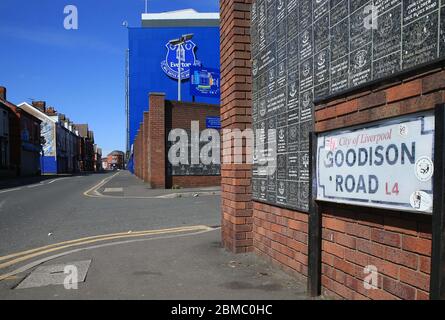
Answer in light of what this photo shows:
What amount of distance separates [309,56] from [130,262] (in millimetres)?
3688

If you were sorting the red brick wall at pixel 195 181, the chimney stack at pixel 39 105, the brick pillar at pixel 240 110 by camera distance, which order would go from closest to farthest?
the brick pillar at pixel 240 110 < the red brick wall at pixel 195 181 < the chimney stack at pixel 39 105

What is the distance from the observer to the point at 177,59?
175 feet

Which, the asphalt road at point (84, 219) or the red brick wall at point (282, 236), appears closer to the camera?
the red brick wall at point (282, 236)

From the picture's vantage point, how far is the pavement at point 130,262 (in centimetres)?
457

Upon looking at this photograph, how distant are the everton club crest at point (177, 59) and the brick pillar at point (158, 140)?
30.9m

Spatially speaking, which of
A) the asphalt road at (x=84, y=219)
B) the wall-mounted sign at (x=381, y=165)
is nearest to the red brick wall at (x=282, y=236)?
the wall-mounted sign at (x=381, y=165)

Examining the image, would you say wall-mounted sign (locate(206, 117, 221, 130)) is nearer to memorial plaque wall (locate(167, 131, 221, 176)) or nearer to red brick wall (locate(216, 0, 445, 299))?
memorial plaque wall (locate(167, 131, 221, 176))

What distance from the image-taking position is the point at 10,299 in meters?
4.50

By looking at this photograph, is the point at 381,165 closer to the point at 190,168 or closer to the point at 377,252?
the point at 377,252

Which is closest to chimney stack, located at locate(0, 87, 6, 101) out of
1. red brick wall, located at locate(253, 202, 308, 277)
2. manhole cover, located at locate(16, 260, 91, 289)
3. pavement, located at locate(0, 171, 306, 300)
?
pavement, located at locate(0, 171, 306, 300)

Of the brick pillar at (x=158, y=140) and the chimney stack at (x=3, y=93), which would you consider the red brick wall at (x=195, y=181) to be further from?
the chimney stack at (x=3, y=93)

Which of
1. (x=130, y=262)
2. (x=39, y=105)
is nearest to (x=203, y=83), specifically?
(x=130, y=262)

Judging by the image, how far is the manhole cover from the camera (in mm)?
5051
